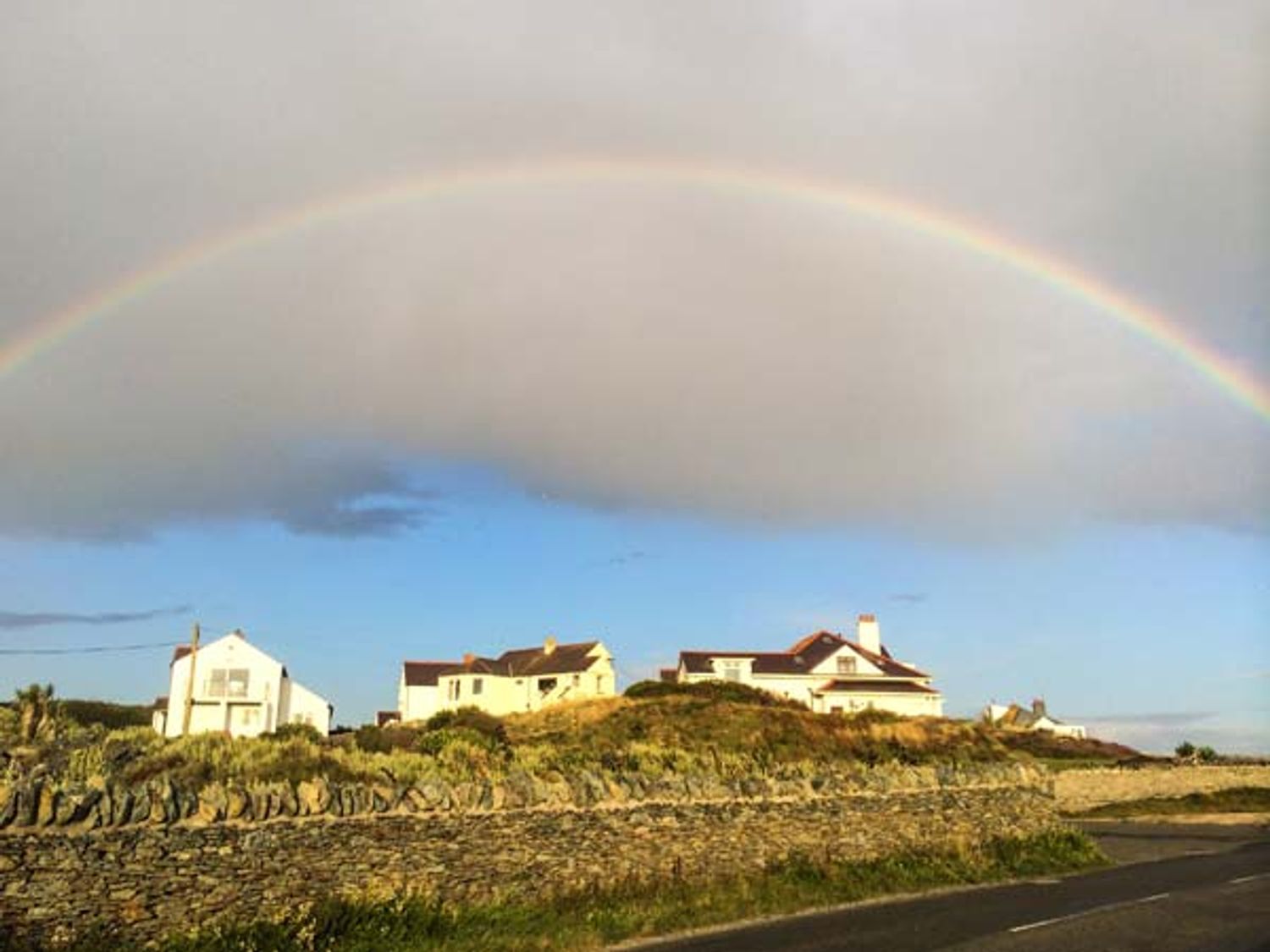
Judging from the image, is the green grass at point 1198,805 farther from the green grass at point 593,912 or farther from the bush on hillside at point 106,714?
the bush on hillside at point 106,714

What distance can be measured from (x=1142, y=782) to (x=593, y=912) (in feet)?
149

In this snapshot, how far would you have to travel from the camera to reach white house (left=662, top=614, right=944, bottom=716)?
69.8m

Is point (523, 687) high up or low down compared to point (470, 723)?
up

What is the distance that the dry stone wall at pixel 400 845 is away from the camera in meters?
11.9

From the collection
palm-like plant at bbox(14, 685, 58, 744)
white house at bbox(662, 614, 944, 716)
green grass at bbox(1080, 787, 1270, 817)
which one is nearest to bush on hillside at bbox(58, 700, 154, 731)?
palm-like plant at bbox(14, 685, 58, 744)

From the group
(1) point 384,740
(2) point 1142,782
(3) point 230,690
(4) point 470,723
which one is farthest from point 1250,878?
(3) point 230,690

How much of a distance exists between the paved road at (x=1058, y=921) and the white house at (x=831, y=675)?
154ft

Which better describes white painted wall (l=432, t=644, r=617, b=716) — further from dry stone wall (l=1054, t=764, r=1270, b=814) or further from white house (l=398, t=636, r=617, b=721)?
dry stone wall (l=1054, t=764, r=1270, b=814)

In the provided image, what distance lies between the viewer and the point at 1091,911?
16.9 meters

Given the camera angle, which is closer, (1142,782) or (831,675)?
(1142,782)

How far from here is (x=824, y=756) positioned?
1199 inches

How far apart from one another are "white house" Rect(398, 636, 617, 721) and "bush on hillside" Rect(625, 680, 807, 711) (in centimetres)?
1870

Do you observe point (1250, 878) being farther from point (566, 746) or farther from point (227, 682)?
point (227, 682)

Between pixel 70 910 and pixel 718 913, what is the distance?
9.63m
